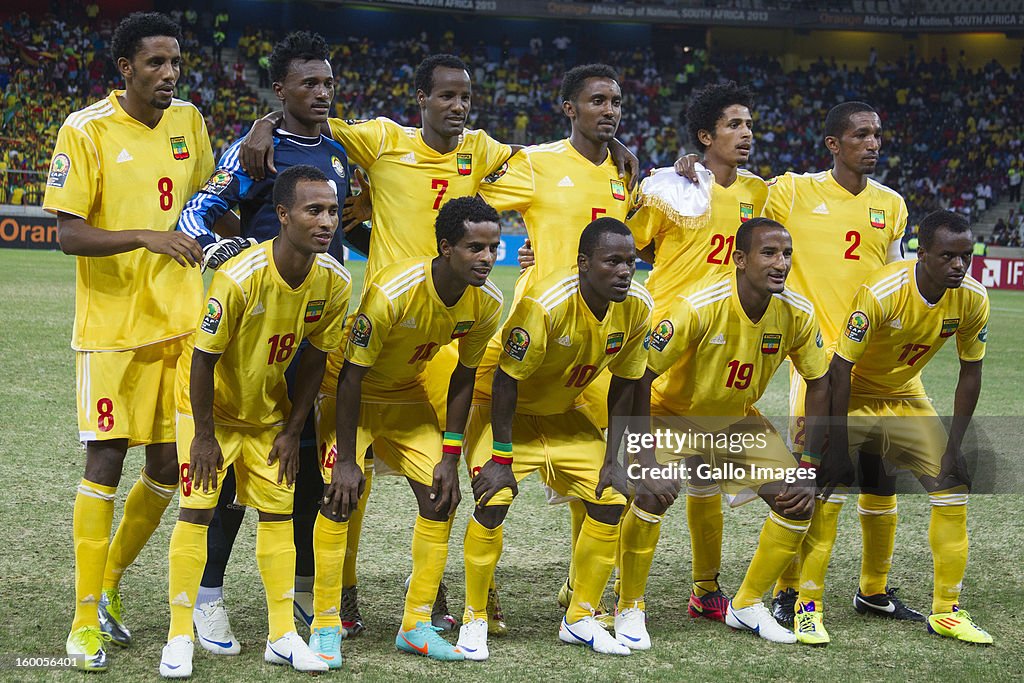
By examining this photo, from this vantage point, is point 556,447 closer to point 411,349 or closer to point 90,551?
point 411,349

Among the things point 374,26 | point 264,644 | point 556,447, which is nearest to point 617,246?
point 556,447

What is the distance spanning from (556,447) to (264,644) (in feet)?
5.57

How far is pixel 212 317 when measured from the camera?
4559 millimetres

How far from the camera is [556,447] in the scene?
538cm

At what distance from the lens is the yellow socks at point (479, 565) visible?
5047 millimetres

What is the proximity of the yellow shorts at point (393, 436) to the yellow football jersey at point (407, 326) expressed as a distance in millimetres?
71

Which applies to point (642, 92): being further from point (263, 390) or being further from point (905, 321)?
point (263, 390)

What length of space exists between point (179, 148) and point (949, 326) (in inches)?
160

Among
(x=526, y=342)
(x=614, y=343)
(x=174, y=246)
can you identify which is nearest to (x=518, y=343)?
(x=526, y=342)

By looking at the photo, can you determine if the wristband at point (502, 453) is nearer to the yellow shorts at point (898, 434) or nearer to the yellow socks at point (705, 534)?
the yellow socks at point (705, 534)

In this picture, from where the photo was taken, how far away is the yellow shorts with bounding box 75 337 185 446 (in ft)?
15.9

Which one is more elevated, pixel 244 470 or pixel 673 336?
pixel 673 336

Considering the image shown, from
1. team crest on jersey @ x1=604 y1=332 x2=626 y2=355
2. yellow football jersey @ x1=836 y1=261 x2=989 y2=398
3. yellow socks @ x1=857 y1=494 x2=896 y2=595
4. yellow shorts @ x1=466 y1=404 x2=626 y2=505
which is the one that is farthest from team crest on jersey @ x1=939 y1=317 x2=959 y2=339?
yellow shorts @ x1=466 y1=404 x2=626 y2=505

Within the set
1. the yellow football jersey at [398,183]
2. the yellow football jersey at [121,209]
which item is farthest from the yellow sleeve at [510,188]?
the yellow football jersey at [121,209]
